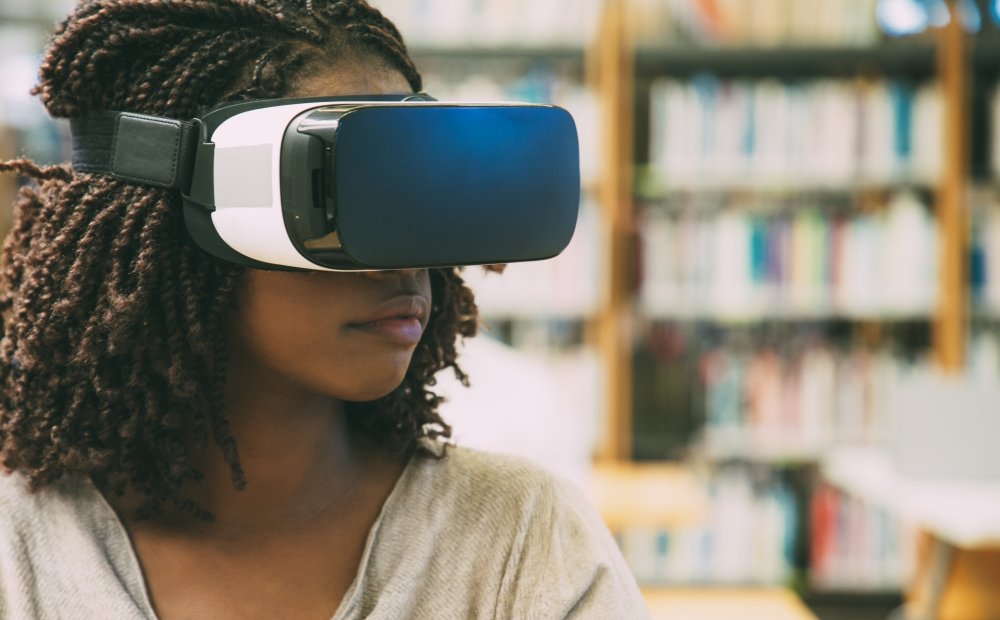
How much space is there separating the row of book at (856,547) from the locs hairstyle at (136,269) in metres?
3.00

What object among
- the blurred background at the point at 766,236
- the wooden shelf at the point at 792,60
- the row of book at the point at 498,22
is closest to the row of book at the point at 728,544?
the blurred background at the point at 766,236

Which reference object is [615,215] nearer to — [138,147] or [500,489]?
[500,489]

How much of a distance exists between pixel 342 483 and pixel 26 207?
357 mm

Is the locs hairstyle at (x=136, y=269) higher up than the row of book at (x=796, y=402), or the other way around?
the locs hairstyle at (x=136, y=269)

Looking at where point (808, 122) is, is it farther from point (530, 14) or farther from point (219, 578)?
point (219, 578)

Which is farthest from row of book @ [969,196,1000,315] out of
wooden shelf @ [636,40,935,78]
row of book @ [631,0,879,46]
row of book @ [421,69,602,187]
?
row of book @ [421,69,602,187]

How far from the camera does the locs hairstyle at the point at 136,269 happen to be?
0.89m

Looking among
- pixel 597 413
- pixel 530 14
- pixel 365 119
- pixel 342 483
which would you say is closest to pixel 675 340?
pixel 597 413

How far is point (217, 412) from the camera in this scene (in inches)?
36.9

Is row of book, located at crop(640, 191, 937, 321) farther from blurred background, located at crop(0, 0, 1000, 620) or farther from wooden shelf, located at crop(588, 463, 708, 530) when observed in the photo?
wooden shelf, located at crop(588, 463, 708, 530)

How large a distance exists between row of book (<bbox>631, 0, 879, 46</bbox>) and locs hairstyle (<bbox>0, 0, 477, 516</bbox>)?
2.75 m

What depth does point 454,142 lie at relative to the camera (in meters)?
0.79

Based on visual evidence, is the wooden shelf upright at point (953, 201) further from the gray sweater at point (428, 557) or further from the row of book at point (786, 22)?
the gray sweater at point (428, 557)

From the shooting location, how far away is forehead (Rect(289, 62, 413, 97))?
2.86 feet
